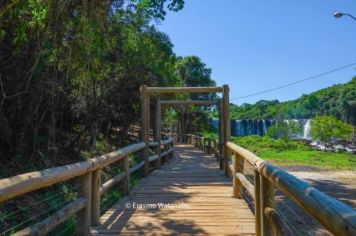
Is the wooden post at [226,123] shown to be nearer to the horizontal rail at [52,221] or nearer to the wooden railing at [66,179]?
the wooden railing at [66,179]

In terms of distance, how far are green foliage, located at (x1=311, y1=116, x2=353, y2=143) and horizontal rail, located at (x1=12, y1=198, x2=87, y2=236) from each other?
44.4 metres

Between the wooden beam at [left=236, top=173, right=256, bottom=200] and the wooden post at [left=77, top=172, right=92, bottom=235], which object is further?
the wooden beam at [left=236, top=173, right=256, bottom=200]

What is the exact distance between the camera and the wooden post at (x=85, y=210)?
4.29 meters

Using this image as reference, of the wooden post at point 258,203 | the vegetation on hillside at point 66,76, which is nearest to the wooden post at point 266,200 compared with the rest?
the wooden post at point 258,203

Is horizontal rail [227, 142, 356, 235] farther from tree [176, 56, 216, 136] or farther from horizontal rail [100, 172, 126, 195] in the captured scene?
tree [176, 56, 216, 136]

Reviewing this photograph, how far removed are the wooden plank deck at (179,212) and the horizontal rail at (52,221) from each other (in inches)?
21.8

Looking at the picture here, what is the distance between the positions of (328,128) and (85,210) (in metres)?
44.7

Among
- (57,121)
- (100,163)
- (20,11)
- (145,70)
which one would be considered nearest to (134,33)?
(145,70)

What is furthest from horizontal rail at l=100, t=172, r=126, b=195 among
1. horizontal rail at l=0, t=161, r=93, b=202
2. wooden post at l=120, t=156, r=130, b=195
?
horizontal rail at l=0, t=161, r=93, b=202

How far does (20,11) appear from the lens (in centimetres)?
543

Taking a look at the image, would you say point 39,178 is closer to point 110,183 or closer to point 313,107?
point 110,183

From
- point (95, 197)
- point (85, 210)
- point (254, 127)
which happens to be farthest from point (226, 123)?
point (254, 127)

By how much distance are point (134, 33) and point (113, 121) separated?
3.45 m

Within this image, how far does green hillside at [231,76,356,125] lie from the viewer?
3214 inches
